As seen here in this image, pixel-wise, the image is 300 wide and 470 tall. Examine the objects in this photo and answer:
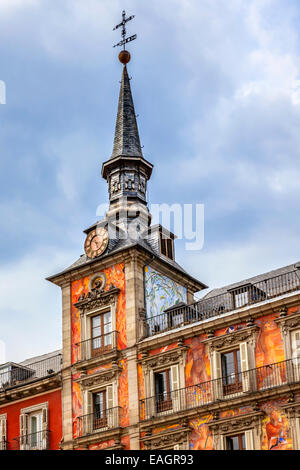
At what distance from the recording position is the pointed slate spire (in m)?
58.0

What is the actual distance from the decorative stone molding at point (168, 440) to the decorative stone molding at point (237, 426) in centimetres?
149

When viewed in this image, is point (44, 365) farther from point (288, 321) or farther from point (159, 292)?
point (288, 321)

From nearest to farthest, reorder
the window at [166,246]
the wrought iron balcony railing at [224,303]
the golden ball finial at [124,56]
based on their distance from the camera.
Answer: the wrought iron balcony railing at [224,303], the window at [166,246], the golden ball finial at [124,56]

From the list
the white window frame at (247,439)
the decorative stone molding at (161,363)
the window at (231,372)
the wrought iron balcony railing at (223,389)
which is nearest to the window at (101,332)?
the decorative stone molding at (161,363)

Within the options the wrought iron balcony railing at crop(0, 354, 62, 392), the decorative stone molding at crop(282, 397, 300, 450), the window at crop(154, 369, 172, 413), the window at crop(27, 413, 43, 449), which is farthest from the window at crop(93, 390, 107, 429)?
the decorative stone molding at crop(282, 397, 300, 450)

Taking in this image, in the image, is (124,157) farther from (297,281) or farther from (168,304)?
Answer: (297,281)

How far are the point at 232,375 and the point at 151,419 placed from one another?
4.73 m

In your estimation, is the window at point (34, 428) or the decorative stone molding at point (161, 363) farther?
the window at point (34, 428)

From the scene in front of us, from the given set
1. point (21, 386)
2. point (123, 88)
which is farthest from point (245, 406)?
point (123, 88)

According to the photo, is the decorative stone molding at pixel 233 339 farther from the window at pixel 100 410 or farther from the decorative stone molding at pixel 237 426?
the window at pixel 100 410

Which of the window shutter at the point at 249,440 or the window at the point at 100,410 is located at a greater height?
the window at the point at 100,410

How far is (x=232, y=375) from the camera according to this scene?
44.0 metres

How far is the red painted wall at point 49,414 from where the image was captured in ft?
162

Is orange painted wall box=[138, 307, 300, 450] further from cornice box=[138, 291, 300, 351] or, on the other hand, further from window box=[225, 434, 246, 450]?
window box=[225, 434, 246, 450]
